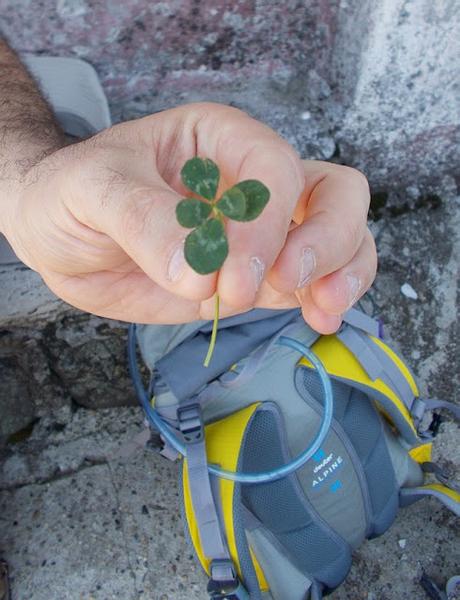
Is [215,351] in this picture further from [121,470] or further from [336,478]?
[121,470]

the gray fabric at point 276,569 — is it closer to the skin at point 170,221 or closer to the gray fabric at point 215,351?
the gray fabric at point 215,351

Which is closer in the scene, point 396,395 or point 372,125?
point 396,395

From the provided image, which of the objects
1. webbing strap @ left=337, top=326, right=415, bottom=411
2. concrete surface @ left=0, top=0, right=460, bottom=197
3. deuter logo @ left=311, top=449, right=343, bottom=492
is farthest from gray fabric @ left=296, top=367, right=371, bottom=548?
concrete surface @ left=0, top=0, right=460, bottom=197

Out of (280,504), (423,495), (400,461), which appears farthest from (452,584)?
(280,504)

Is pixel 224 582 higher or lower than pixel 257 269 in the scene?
lower

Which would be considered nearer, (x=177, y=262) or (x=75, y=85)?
(x=177, y=262)

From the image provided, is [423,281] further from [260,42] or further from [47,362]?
[47,362]

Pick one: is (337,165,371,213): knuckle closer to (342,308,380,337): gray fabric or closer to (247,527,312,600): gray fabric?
(342,308,380,337): gray fabric

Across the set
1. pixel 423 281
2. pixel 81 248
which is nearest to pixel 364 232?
pixel 81 248
